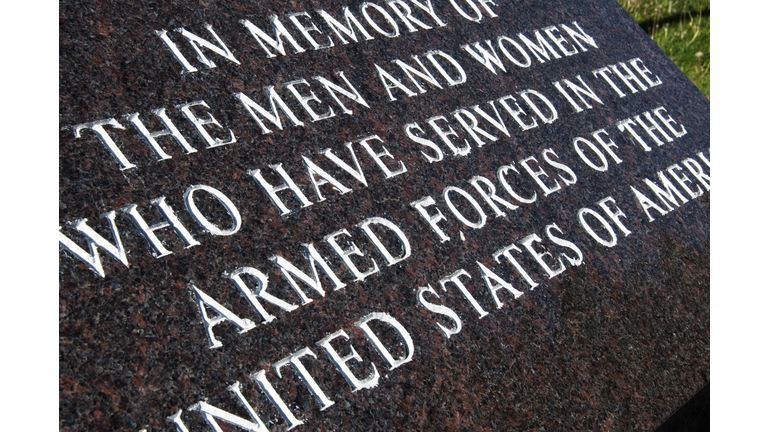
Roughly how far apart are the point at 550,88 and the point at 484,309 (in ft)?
4.97

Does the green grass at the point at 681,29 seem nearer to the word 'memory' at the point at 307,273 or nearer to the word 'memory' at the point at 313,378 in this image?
the word 'memory' at the point at 307,273

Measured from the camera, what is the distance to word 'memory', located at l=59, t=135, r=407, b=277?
1.96 m

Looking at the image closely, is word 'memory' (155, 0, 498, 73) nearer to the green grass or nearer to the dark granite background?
the dark granite background

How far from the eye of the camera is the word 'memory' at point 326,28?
2.55 metres

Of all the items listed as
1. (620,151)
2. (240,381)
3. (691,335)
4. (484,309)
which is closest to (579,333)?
(484,309)

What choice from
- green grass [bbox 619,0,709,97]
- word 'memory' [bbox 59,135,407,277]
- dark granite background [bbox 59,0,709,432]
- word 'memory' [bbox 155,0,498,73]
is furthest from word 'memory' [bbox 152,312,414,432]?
green grass [bbox 619,0,709,97]

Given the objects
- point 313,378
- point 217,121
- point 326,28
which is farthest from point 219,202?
point 326,28

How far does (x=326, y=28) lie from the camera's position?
2953mm

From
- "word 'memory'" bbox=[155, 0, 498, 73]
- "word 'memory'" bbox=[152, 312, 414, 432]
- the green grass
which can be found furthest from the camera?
the green grass

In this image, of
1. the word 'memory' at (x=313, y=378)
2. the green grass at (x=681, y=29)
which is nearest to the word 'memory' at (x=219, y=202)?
the word 'memory' at (x=313, y=378)

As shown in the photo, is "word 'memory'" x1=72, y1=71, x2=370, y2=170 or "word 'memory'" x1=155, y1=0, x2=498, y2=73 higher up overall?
"word 'memory'" x1=155, y1=0, x2=498, y2=73

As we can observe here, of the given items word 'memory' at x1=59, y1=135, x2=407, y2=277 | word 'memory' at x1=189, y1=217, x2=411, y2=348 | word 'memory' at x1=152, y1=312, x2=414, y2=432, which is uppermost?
word 'memory' at x1=59, y1=135, x2=407, y2=277

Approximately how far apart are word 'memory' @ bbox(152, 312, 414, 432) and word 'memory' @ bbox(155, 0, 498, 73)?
122 centimetres

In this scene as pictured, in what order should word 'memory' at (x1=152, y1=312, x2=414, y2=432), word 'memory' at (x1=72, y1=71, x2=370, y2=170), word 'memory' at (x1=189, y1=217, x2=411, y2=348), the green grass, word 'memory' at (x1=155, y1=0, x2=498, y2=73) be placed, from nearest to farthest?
word 'memory' at (x1=152, y1=312, x2=414, y2=432) < word 'memory' at (x1=189, y1=217, x2=411, y2=348) < word 'memory' at (x1=72, y1=71, x2=370, y2=170) < word 'memory' at (x1=155, y1=0, x2=498, y2=73) < the green grass
